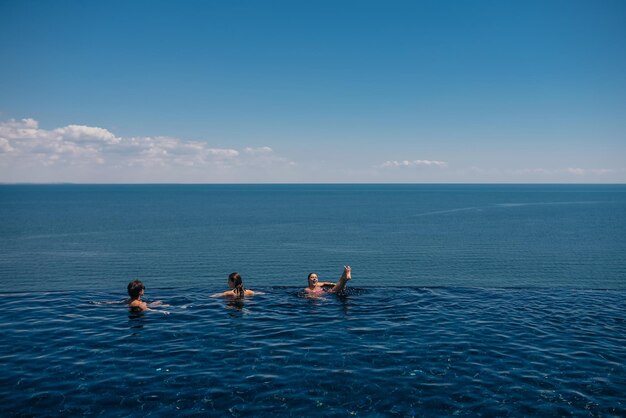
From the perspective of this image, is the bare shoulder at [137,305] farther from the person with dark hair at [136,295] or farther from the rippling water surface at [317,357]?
the rippling water surface at [317,357]

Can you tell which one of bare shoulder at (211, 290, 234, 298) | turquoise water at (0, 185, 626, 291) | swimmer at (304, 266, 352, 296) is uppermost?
swimmer at (304, 266, 352, 296)

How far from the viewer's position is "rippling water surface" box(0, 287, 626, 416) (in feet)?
41.5

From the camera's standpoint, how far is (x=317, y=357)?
1605 centimetres

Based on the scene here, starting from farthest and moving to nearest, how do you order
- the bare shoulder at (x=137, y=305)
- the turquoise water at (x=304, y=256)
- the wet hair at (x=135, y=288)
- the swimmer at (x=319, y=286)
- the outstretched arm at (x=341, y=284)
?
the turquoise water at (x=304, y=256) → the swimmer at (x=319, y=286) → the outstretched arm at (x=341, y=284) → the bare shoulder at (x=137, y=305) → the wet hair at (x=135, y=288)

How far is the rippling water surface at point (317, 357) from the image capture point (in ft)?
41.5

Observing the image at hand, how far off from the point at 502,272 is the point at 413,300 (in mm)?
26333

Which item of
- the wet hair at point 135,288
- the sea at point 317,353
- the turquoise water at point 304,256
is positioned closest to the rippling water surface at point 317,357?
the sea at point 317,353

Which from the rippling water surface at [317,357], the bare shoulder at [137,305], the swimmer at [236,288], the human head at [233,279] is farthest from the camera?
the swimmer at [236,288]

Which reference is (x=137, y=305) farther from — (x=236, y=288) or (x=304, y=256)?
(x=304, y=256)

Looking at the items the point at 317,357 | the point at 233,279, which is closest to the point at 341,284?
the point at 233,279

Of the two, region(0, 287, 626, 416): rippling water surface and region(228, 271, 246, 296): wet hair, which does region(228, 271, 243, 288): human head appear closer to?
region(228, 271, 246, 296): wet hair

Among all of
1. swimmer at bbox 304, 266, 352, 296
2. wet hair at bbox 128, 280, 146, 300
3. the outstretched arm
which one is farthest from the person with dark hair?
the outstretched arm

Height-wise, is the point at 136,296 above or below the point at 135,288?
below

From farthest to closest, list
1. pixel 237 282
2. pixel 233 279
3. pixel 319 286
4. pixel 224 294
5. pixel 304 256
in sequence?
pixel 304 256 < pixel 319 286 < pixel 224 294 < pixel 237 282 < pixel 233 279
